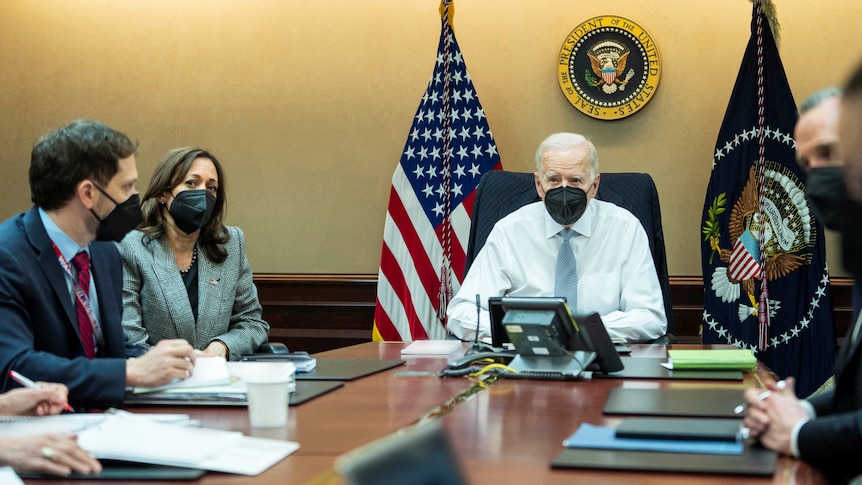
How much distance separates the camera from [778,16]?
15.5 ft

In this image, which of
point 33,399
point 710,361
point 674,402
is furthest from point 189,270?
point 674,402

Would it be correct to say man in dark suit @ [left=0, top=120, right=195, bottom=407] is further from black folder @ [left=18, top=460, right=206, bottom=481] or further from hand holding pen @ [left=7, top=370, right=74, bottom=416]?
black folder @ [left=18, top=460, right=206, bottom=481]

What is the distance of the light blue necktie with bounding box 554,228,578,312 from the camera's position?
3.31 metres

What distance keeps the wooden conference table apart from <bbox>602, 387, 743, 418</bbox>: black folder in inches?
1.7

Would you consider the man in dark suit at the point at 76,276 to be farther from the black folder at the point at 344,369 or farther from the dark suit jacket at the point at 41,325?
the black folder at the point at 344,369

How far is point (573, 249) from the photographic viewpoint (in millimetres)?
3420

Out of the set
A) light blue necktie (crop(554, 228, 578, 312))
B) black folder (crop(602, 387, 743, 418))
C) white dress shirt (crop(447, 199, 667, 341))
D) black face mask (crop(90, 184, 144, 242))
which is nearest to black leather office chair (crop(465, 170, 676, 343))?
white dress shirt (crop(447, 199, 667, 341))

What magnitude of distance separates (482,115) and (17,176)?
305 cm

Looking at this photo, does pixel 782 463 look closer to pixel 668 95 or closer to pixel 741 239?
pixel 741 239

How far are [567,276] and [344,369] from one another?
1221 millimetres

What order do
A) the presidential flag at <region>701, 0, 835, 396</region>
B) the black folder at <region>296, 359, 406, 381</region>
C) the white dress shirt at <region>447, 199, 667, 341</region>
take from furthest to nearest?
1. the presidential flag at <region>701, 0, 835, 396</region>
2. the white dress shirt at <region>447, 199, 667, 341</region>
3. the black folder at <region>296, 359, 406, 381</region>

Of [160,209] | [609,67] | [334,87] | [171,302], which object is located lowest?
[171,302]

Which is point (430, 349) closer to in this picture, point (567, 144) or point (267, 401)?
point (567, 144)

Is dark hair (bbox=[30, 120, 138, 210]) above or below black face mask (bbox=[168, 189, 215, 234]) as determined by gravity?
above
